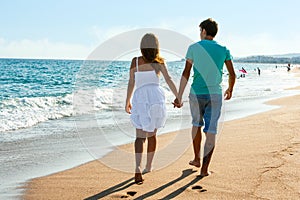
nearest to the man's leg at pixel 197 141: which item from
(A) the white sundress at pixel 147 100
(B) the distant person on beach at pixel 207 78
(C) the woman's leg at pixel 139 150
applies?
(B) the distant person on beach at pixel 207 78

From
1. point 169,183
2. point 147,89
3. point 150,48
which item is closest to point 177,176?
point 169,183

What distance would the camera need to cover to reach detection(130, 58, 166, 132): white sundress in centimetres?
418

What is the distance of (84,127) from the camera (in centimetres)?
829

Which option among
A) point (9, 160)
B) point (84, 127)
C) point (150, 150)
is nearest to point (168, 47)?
point (150, 150)

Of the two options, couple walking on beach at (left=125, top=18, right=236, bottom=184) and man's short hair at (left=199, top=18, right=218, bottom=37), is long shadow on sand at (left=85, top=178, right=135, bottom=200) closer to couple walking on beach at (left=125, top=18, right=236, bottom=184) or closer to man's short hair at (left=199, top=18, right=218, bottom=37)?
couple walking on beach at (left=125, top=18, right=236, bottom=184)

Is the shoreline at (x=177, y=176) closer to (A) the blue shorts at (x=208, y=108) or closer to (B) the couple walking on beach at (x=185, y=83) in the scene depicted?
(B) the couple walking on beach at (x=185, y=83)

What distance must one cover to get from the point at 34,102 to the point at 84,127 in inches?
239

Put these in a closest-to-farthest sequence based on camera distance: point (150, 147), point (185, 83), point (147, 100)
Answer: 1. point (147, 100)
2. point (185, 83)
3. point (150, 147)

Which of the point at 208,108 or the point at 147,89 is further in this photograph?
the point at 208,108

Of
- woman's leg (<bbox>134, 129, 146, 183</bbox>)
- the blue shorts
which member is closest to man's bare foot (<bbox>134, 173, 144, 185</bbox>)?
woman's leg (<bbox>134, 129, 146, 183</bbox>)

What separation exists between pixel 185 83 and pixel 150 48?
57 cm

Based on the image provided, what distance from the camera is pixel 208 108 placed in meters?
4.32

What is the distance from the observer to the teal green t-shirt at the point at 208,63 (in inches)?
166

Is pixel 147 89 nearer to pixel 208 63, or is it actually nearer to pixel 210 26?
pixel 208 63
